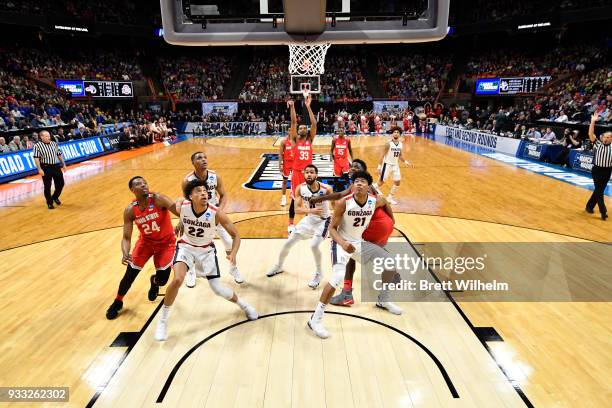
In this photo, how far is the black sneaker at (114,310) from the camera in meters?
5.18

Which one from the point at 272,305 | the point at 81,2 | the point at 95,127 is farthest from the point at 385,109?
the point at 272,305

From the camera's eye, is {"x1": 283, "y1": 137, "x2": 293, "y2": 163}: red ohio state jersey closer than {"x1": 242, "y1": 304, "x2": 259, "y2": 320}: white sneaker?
No

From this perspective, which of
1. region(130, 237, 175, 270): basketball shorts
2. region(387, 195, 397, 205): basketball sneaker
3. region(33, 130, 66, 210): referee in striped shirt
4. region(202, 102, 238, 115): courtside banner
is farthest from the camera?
region(202, 102, 238, 115): courtside banner

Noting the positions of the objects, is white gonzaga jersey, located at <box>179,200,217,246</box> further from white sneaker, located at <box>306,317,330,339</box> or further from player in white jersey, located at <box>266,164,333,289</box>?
white sneaker, located at <box>306,317,330,339</box>

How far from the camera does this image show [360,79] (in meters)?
35.0

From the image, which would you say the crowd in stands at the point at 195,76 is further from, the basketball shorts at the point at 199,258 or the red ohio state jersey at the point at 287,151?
the basketball shorts at the point at 199,258

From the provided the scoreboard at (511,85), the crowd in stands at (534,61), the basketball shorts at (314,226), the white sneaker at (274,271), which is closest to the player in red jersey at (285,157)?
the white sneaker at (274,271)

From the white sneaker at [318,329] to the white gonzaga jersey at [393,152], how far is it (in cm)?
624

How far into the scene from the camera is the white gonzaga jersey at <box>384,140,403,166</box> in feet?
33.3

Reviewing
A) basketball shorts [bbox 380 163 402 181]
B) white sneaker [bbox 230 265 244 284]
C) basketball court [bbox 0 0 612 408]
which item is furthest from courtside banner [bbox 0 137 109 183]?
basketball shorts [bbox 380 163 402 181]

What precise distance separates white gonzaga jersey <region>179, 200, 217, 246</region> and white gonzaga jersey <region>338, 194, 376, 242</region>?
4.94 feet

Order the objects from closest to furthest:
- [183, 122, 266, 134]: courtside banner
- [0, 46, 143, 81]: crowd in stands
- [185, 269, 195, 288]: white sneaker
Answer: [185, 269, 195, 288]: white sneaker
[0, 46, 143, 81]: crowd in stands
[183, 122, 266, 134]: courtside banner

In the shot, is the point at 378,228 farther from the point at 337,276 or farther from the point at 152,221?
the point at 152,221

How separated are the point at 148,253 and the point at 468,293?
172 inches
